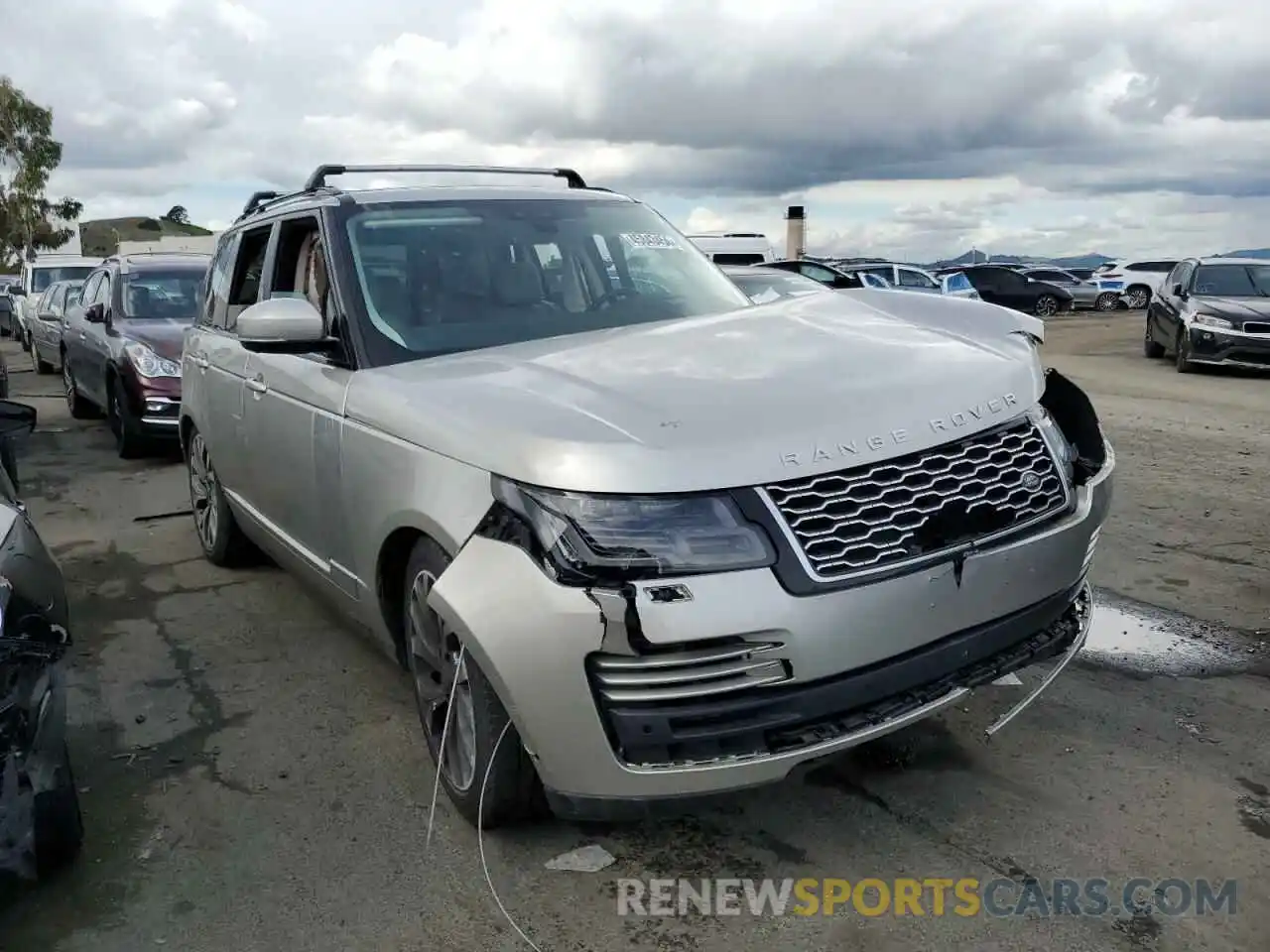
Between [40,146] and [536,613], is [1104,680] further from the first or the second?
[40,146]

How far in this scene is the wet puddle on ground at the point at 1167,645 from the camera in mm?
4258

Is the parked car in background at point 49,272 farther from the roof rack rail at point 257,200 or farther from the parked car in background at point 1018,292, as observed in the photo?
the parked car in background at point 1018,292

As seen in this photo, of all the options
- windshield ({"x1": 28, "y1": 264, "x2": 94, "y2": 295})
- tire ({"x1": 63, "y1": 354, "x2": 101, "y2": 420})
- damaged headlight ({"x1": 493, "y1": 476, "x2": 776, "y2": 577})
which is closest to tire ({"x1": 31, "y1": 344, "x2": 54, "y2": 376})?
windshield ({"x1": 28, "y1": 264, "x2": 94, "y2": 295})

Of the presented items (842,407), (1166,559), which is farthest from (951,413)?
(1166,559)

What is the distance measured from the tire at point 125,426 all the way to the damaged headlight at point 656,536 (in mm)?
7732

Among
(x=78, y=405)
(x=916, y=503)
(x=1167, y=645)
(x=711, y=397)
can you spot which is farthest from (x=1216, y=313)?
(x=78, y=405)

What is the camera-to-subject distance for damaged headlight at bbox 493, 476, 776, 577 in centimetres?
250

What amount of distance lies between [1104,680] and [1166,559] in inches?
71.9

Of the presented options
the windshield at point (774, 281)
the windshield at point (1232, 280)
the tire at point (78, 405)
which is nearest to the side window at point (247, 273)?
the windshield at point (774, 281)

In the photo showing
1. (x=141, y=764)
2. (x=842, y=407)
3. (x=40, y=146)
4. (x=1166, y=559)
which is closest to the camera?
(x=842, y=407)

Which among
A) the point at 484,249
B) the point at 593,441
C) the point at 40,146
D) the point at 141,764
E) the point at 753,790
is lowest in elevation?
the point at 141,764

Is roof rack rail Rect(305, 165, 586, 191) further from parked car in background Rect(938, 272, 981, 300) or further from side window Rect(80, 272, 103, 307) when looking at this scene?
parked car in background Rect(938, 272, 981, 300)

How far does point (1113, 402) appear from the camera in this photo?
38.0 feet

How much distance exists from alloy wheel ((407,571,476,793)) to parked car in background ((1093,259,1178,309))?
3430 centimetres
